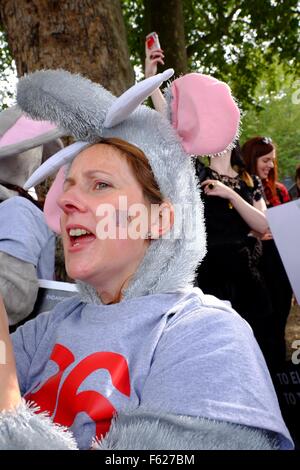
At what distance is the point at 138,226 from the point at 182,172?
192 millimetres

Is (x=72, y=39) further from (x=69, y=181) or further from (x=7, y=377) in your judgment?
(x=7, y=377)

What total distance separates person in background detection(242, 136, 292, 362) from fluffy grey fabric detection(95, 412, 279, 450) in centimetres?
249

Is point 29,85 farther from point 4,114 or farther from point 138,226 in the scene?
point 4,114

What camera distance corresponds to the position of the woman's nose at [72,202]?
1601mm

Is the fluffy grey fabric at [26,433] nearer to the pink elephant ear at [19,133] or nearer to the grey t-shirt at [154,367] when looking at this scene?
the grey t-shirt at [154,367]

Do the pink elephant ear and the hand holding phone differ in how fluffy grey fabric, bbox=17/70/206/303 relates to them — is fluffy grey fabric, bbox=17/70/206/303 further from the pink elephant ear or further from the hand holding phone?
the hand holding phone

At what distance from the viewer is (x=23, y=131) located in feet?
8.17

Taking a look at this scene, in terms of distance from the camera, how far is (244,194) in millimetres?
3662

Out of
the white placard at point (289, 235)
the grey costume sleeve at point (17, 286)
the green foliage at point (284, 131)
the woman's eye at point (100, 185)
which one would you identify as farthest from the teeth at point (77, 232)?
the green foliage at point (284, 131)

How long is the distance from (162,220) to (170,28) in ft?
19.6

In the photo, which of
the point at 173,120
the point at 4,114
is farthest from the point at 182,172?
the point at 4,114

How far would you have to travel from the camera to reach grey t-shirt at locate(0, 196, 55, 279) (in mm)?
2207

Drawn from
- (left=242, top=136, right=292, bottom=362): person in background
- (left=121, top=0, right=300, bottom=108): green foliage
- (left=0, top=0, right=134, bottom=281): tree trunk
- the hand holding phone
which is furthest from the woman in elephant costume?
(left=121, top=0, right=300, bottom=108): green foliage

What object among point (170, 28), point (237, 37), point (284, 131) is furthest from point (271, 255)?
point (284, 131)
